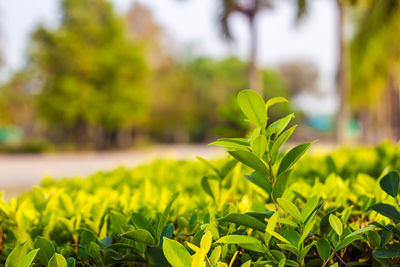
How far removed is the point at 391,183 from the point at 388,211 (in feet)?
0.24

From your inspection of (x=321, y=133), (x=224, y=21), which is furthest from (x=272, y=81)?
(x=224, y=21)

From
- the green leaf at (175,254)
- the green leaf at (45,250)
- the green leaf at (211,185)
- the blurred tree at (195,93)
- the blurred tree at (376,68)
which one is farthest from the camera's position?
the blurred tree at (195,93)

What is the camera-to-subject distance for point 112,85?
2641 cm

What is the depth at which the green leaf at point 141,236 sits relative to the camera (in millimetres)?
863

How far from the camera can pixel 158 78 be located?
3594 cm

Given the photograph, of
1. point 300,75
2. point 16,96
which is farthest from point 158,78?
point 300,75

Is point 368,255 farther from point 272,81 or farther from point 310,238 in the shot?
point 272,81

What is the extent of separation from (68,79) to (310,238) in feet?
84.1

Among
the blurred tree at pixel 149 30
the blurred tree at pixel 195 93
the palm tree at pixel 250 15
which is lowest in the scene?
the blurred tree at pixel 195 93

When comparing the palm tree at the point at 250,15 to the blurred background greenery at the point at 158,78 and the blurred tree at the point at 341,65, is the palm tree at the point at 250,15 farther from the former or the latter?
the blurred tree at the point at 341,65

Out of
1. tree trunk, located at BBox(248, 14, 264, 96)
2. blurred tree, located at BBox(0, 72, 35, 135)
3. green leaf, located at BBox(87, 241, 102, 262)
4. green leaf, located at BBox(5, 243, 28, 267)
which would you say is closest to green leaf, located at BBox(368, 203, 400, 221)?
green leaf, located at BBox(87, 241, 102, 262)

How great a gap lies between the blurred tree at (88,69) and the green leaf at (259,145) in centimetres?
2518

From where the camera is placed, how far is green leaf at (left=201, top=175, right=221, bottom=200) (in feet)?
4.51

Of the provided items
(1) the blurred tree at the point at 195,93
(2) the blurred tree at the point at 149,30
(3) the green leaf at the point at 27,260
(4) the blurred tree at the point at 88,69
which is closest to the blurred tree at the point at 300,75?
(1) the blurred tree at the point at 195,93
